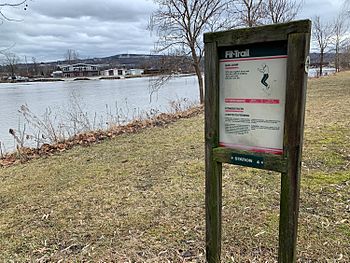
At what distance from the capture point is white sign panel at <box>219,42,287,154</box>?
164 cm

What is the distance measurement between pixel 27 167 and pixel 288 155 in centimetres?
479

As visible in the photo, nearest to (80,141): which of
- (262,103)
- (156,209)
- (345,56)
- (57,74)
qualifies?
(156,209)

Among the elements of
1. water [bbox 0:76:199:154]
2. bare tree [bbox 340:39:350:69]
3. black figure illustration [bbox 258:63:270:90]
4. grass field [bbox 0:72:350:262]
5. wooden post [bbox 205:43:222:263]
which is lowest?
water [bbox 0:76:199:154]

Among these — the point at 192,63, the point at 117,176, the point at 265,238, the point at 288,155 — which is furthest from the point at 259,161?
the point at 192,63

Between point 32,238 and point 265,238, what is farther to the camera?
point 32,238

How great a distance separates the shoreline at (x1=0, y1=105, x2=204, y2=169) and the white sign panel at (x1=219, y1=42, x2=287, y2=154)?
197 inches

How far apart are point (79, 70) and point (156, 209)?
80.3 m

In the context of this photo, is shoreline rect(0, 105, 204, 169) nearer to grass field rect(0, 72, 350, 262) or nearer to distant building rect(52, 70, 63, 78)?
grass field rect(0, 72, 350, 262)

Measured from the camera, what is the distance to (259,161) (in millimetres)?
1753

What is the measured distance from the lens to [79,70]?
255 ft

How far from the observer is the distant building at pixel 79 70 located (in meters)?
74.6

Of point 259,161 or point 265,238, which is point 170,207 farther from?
point 259,161

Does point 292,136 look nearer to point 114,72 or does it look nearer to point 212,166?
point 212,166

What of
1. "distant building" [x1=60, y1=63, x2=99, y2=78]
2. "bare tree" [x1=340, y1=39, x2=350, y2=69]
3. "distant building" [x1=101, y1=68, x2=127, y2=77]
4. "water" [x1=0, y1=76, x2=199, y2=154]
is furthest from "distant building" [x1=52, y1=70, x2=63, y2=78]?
"bare tree" [x1=340, y1=39, x2=350, y2=69]
